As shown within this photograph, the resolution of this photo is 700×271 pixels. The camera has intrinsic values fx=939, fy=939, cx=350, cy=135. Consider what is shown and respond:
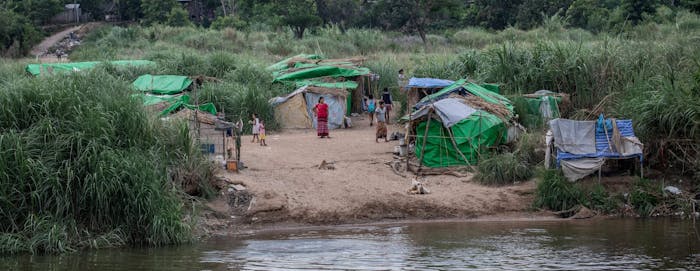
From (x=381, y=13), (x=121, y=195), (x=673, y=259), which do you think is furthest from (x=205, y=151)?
(x=381, y=13)

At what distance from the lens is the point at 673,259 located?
12234mm

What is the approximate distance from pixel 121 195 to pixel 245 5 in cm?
4545

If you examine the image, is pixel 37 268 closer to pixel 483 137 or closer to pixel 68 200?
pixel 68 200

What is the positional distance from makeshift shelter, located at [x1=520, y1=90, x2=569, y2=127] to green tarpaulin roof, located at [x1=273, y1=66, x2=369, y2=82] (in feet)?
24.7

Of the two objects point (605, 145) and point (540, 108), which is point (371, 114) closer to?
point (540, 108)

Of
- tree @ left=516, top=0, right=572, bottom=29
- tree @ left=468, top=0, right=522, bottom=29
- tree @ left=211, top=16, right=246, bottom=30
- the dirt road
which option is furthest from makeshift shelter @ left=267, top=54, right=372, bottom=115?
tree @ left=468, top=0, right=522, bottom=29

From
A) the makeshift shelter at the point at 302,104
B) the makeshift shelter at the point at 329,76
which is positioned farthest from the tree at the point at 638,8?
the makeshift shelter at the point at 302,104

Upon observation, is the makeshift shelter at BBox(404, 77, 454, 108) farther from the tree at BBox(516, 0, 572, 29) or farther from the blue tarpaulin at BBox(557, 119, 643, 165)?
the tree at BBox(516, 0, 572, 29)

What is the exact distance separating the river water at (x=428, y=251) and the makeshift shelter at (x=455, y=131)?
3205mm

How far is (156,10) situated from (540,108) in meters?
38.5

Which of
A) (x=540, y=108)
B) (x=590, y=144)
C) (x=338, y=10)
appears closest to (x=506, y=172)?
(x=590, y=144)

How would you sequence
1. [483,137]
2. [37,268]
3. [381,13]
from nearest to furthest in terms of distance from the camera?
[37,268], [483,137], [381,13]

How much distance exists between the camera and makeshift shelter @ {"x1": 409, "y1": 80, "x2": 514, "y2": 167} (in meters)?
18.1

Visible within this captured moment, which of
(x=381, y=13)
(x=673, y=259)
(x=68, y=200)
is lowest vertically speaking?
(x=673, y=259)
